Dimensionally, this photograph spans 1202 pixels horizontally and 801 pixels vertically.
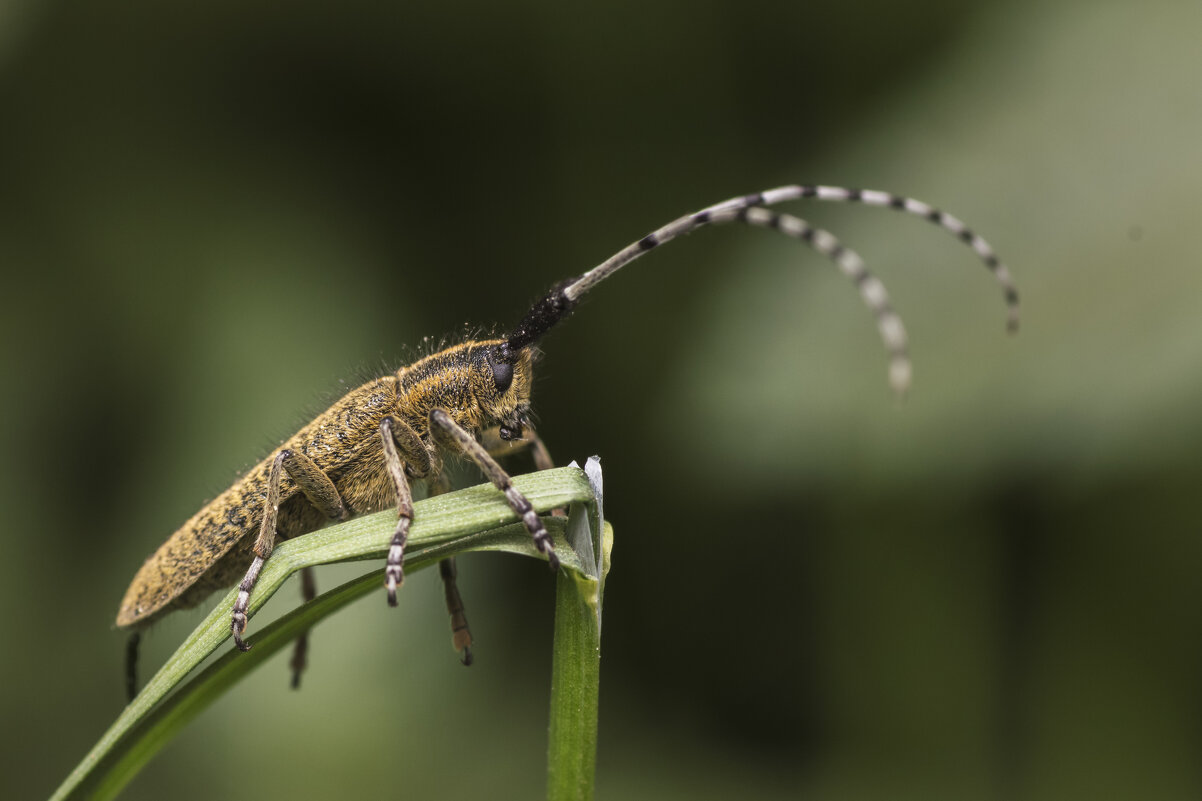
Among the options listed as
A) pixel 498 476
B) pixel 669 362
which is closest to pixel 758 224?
pixel 498 476

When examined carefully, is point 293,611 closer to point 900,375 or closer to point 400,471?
point 400,471

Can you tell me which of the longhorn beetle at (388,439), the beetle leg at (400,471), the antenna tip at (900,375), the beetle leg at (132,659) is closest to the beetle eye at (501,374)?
the longhorn beetle at (388,439)

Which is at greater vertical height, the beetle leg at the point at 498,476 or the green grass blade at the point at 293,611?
the beetle leg at the point at 498,476

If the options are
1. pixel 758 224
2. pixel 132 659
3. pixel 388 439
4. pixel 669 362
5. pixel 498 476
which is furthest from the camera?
pixel 669 362

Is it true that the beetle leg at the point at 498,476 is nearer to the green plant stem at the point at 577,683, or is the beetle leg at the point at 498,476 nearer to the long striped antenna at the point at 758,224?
the green plant stem at the point at 577,683

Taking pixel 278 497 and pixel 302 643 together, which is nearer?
pixel 278 497

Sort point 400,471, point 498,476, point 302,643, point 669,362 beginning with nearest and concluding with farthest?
point 498,476 → point 400,471 → point 302,643 → point 669,362

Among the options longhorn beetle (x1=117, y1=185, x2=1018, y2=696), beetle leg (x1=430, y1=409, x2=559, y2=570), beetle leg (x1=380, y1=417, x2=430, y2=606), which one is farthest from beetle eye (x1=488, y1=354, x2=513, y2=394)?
beetle leg (x1=380, y1=417, x2=430, y2=606)
